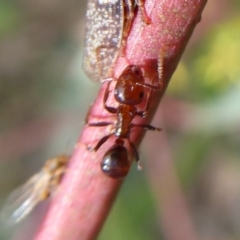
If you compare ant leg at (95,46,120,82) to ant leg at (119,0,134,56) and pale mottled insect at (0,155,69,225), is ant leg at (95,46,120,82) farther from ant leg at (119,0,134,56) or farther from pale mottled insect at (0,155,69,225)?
pale mottled insect at (0,155,69,225)

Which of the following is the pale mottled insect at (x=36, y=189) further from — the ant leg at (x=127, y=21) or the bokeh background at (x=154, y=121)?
the bokeh background at (x=154, y=121)

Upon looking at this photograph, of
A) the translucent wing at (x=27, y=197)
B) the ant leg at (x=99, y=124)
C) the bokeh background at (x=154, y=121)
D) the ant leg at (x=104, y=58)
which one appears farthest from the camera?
the bokeh background at (x=154, y=121)

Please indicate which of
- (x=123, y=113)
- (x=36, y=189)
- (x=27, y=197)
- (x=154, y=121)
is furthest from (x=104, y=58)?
(x=154, y=121)

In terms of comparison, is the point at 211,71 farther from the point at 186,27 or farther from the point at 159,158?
the point at 186,27

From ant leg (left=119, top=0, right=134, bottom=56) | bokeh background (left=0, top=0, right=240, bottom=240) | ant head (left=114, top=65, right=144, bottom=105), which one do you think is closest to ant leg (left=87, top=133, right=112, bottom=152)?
ant head (left=114, top=65, right=144, bottom=105)

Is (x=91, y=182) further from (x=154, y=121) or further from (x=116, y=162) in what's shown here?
(x=154, y=121)

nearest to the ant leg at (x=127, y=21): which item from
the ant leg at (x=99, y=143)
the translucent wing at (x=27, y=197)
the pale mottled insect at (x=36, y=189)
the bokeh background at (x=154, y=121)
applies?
the ant leg at (x=99, y=143)
